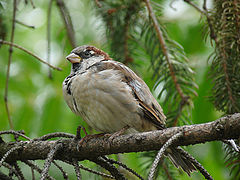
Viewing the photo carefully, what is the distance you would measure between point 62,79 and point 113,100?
0.90 m

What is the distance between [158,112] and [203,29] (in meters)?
0.69

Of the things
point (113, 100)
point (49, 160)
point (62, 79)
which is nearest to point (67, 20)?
point (62, 79)

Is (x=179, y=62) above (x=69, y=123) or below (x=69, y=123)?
above

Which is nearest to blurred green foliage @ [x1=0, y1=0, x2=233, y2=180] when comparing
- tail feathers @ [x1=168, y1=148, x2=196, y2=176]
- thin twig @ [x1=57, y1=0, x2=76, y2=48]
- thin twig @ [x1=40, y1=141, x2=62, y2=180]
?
thin twig @ [x1=57, y1=0, x2=76, y2=48]

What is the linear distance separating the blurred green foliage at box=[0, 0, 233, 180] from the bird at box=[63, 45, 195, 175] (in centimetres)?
14

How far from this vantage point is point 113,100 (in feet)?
8.65

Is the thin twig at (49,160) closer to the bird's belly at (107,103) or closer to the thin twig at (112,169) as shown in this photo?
the thin twig at (112,169)

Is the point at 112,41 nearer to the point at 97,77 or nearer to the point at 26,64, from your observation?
the point at 97,77

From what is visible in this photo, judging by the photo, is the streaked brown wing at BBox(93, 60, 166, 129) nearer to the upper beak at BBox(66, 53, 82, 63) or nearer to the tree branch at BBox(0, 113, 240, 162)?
the upper beak at BBox(66, 53, 82, 63)

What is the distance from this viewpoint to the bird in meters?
2.65

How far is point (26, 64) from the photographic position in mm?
3545

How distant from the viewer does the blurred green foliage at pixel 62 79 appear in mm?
2965

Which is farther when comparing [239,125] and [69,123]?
[69,123]

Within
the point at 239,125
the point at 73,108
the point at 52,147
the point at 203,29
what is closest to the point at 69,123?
the point at 73,108
